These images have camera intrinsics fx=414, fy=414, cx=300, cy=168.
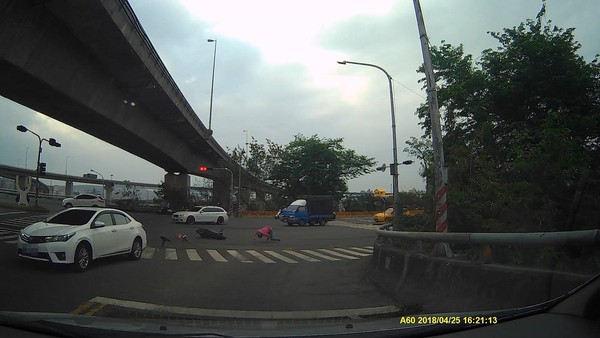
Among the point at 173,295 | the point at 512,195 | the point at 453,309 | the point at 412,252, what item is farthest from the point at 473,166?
the point at 173,295

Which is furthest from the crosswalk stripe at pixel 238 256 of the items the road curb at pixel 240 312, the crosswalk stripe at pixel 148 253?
the road curb at pixel 240 312

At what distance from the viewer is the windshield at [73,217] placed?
9.76 m

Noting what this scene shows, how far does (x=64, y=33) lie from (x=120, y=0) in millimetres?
2550

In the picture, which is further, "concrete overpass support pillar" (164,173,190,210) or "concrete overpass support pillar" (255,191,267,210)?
"concrete overpass support pillar" (255,191,267,210)

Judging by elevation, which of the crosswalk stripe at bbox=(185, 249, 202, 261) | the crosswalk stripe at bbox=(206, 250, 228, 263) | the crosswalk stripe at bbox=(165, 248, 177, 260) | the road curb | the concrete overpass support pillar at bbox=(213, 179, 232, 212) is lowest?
the crosswalk stripe at bbox=(206, 250, 228, 263)

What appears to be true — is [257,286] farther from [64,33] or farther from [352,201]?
[352,201]

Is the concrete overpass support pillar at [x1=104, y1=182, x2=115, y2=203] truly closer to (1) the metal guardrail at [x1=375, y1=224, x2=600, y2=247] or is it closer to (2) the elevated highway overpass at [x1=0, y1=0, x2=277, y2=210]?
(2) the elevated highway overpass at [x1=0, y1=0, x2=277, y2=210]

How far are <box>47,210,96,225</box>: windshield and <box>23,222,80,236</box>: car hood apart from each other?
40 centimetres

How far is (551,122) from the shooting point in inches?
392

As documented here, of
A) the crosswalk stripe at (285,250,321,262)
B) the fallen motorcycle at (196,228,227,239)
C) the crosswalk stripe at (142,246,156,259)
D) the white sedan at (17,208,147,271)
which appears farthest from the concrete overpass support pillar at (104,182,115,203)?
the white sedan at (17,208,147,271)

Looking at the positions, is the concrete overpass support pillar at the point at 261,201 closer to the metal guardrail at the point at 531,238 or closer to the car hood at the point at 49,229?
the car hood at the point at 49,229

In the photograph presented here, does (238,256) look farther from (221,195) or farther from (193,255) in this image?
(221,195)

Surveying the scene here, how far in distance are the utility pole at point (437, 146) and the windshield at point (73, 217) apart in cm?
840

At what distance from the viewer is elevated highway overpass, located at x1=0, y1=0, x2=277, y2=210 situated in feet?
41.8
